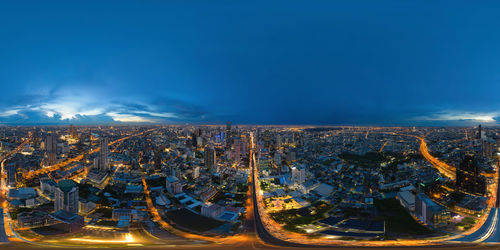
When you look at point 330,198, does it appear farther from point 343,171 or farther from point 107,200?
point 107,200

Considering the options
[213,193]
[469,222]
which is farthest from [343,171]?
[213,193]

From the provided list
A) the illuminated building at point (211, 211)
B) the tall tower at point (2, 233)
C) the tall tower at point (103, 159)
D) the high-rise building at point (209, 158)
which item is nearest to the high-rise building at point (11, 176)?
the tall tower at point (103, 159)

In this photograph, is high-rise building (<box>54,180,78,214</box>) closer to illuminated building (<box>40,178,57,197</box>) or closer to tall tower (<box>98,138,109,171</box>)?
illuminated building (<box>40,178,57,197</box>)

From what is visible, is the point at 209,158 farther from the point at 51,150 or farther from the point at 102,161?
the point at 51,150

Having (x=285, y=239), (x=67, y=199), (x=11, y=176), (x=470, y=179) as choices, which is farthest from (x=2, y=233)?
(x=470, y=179)

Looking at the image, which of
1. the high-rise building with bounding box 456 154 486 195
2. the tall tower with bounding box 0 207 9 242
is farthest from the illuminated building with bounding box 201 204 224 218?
the high-rise building with bounding box 456 154 486 195

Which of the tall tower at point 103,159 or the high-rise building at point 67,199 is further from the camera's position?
the tall tower at point 103,159

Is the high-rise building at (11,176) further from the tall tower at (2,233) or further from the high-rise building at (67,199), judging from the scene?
the high-rise building at (67,199)

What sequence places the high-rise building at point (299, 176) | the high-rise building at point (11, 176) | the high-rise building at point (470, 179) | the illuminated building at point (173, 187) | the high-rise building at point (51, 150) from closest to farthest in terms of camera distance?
the high-rise building at point (470, 179) < the illuminated building at point (173, 187) < the high-rise building at point (11, 176) < the high-rise building at point (299, 176) < the high-rise building at point (51, 150)
